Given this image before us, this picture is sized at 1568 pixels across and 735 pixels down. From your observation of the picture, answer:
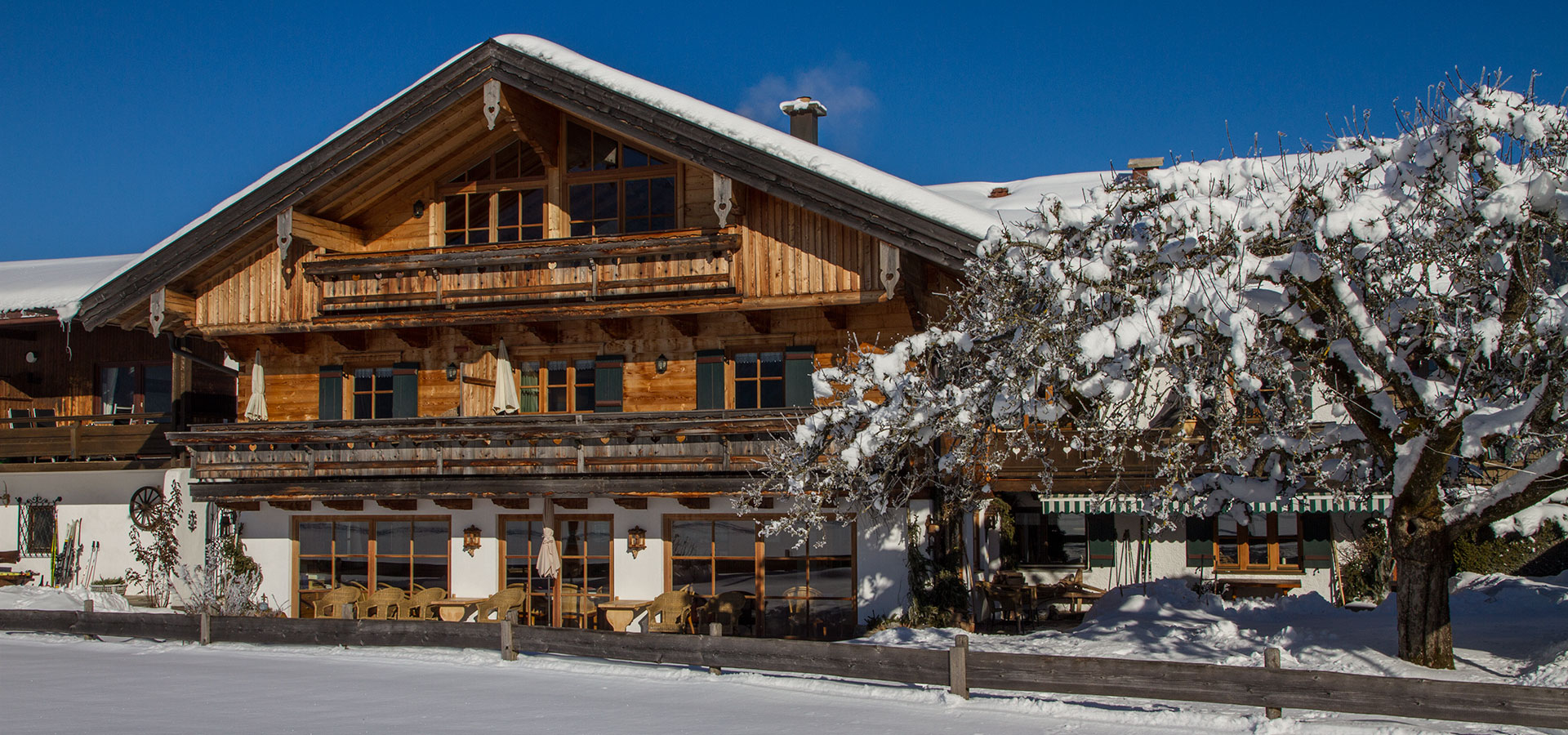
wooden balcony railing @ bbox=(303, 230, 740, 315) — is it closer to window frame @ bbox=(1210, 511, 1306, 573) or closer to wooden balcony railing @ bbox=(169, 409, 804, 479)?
wooden balcony railing @ bbox=(169, 409, 804, 479)

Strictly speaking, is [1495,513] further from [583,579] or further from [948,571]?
[583,579]

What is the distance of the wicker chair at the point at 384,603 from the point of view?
19500 mm

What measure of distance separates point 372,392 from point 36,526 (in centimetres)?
760

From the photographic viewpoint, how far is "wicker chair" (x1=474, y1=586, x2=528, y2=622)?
62.5 ft

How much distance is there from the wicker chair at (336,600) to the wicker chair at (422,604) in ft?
2.41

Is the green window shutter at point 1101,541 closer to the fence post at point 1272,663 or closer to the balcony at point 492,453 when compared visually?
the balcony at point 492,453

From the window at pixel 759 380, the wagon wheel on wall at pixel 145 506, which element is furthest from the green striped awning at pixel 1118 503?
the wagon wheel on wall at pixel 145 506

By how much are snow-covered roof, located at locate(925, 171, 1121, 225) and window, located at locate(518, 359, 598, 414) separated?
7571 millimetres

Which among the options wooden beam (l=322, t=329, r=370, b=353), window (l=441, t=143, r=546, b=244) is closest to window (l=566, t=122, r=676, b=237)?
window (l=441, t=143, r=546, b=244)

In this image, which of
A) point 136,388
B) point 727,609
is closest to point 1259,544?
point 727,609

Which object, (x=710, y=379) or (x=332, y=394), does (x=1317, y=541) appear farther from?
(x=332, y=394)

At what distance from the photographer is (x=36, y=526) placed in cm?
2361

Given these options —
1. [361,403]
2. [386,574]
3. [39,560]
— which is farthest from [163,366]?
[386,574]

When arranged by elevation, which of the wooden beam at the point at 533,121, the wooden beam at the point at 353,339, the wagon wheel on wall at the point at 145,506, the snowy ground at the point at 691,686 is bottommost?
the snowy ground at the point at 691,686
